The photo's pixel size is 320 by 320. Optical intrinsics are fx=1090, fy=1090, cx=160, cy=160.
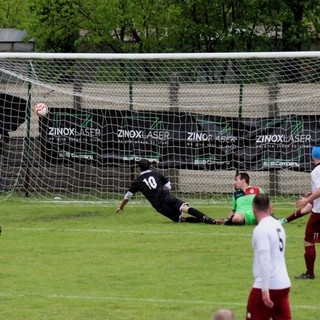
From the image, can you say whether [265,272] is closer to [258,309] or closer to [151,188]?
[258,309]

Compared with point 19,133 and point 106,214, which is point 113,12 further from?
point 106,214

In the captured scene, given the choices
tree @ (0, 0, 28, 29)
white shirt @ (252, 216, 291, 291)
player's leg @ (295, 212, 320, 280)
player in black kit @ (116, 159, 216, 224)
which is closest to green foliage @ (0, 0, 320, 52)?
tree @ (0, 0, 28, 29)

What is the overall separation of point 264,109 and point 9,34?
20586 millimetres

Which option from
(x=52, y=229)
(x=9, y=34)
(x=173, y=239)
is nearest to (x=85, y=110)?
(x=52, y=229)

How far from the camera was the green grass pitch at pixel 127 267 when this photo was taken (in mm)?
13070

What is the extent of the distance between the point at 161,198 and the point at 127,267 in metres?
5.92

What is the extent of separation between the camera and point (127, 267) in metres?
16.3

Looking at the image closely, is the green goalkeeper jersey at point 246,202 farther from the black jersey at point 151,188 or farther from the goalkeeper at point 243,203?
the black jersey at point 151,188

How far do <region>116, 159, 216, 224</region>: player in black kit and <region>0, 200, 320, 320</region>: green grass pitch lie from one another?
0.81ft

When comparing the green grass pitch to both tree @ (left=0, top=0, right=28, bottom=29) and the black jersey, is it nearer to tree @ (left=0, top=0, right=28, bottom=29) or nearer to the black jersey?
the black jersey

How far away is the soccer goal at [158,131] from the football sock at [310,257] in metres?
11.2

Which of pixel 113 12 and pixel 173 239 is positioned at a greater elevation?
pixel 113 12

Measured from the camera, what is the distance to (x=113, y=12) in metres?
34.5

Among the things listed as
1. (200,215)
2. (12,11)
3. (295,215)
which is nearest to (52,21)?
(12,11)
